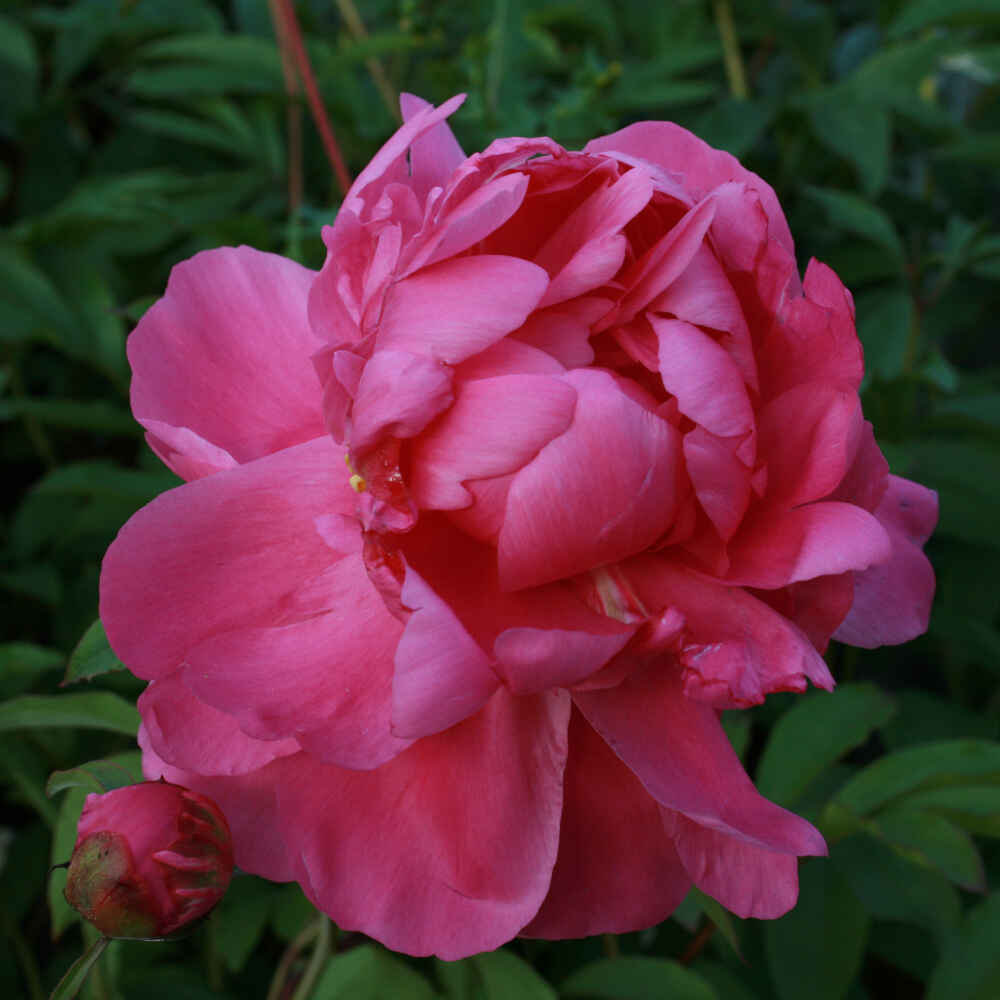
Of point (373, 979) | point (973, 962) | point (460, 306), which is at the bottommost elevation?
point (973, 962)

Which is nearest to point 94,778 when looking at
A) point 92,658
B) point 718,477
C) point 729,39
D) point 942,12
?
point 92,658

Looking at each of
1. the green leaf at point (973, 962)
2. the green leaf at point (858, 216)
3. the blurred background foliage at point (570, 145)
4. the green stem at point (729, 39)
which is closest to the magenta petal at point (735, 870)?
the blurred background foliage at point (570, 145)

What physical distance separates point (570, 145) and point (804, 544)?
28.5 inches

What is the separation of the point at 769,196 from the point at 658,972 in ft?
1.99

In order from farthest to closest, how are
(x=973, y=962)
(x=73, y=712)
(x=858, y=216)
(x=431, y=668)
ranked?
(x=858, y=216)
(x=973, y=962)
(x=73, y=712)
(x=431, y=668)

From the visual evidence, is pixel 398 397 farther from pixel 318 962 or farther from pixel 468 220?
pixel 318 962

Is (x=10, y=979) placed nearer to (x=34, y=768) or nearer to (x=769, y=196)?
(x=34, y=768)

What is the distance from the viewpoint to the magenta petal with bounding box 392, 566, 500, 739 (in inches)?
18.2

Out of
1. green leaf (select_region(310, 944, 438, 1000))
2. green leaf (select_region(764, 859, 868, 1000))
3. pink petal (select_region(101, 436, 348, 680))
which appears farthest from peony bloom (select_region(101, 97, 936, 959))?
green leaf (select_region(764, 859, 868, 1000))

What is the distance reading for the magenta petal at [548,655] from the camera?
0.47 meters

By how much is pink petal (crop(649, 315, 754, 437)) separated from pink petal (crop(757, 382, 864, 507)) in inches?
1.6

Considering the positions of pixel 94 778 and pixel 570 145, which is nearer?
pixel 94 778

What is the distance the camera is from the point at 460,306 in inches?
20.0

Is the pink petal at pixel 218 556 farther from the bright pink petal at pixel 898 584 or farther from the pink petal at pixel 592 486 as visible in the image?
the bright pink petal at pixel 898 584
